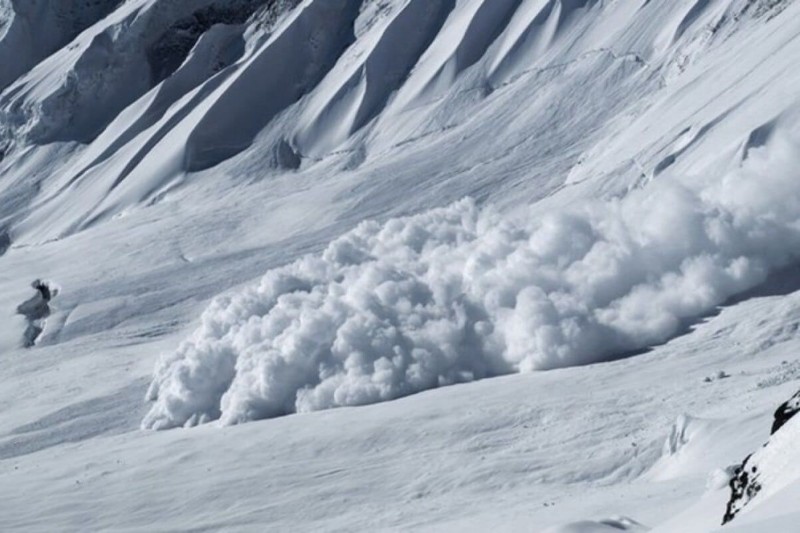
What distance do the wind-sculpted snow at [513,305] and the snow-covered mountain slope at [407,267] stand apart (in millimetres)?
97

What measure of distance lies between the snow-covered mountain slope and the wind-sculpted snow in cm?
10

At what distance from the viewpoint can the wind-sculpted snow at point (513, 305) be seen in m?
33.6

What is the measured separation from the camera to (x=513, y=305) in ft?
118

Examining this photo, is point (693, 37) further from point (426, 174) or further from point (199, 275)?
point (199, 275)

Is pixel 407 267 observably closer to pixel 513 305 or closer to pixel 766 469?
pixel 513 305

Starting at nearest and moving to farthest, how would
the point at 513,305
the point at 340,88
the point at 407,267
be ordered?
the point at 513,305 → the point at 407,267 → the point at 340,88

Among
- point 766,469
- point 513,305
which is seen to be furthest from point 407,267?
point 766,469

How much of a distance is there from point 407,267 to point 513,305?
5748 mm

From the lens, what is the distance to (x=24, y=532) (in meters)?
28.9

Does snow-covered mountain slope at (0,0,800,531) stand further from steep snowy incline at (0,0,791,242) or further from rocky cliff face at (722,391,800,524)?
rocky cliff face at (722,391,800,524)

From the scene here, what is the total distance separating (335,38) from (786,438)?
59.2 meters

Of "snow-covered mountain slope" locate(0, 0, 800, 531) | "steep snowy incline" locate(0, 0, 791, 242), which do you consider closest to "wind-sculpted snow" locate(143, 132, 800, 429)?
"snow-covered mountain slope" locate(0, 0, 800, 531)

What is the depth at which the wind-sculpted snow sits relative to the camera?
110 ft

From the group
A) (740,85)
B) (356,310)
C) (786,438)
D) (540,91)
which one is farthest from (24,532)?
(540,91)
